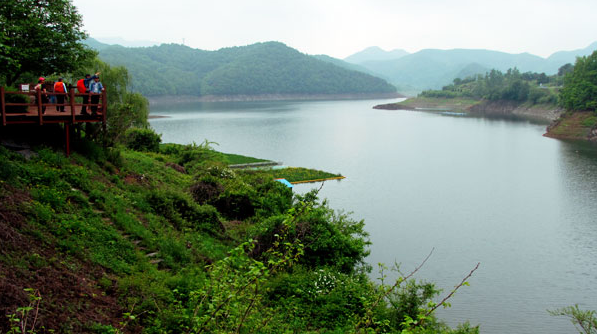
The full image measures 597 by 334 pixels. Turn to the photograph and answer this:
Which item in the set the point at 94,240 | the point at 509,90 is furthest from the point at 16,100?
the point at 509,90

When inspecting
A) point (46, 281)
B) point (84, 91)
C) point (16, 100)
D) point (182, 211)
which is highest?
point (84, 91)

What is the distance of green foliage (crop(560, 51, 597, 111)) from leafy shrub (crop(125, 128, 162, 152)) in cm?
8409

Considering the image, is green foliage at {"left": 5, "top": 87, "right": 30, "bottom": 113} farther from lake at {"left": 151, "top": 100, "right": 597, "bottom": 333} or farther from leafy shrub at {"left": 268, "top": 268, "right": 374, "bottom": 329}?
lake at {"left": 151, "top": 100, "right": 597, "bottom": 333}

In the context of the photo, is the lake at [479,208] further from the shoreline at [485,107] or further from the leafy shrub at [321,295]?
the shoreline at [485,107]

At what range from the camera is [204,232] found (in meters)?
18.9

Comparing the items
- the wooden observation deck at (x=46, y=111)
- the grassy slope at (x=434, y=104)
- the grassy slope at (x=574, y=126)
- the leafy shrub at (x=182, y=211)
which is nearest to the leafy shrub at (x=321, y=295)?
the leafy shrub at (x=182, y=211)

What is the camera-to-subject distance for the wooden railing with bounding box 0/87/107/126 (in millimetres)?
15836

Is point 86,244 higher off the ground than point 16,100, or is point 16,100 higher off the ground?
point 16,100

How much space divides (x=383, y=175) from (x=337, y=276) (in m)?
32.7

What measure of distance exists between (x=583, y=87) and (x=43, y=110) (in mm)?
101702

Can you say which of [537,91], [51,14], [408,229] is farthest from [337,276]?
[537,91]

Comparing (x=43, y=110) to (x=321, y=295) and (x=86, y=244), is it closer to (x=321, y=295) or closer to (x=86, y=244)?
(x=86, y=244)

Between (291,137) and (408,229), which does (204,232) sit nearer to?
(408,229)

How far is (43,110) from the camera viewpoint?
55.6ft
